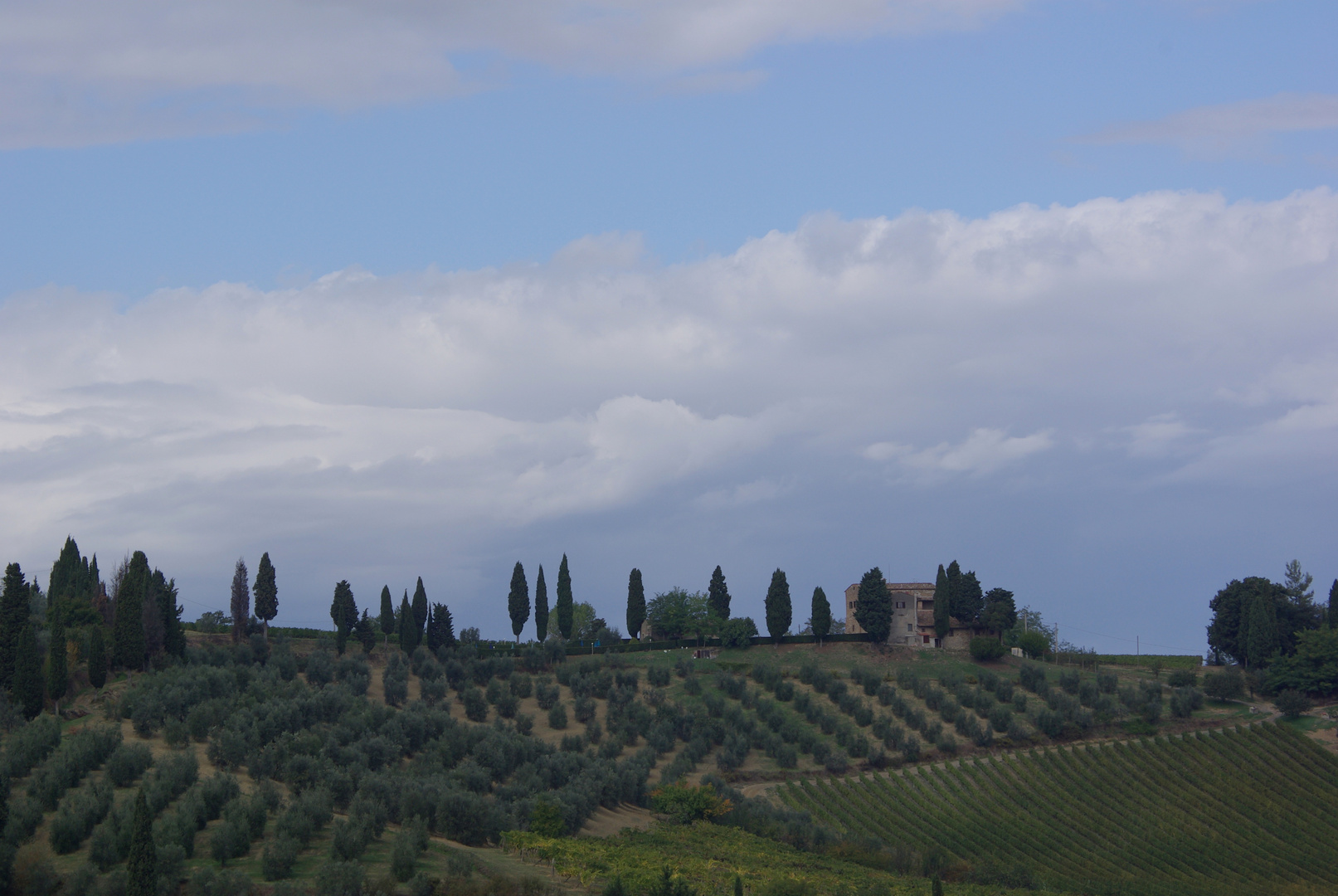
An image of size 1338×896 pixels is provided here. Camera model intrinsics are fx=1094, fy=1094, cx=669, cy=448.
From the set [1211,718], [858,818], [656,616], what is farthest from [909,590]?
[858,818]

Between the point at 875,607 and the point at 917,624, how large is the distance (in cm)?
804

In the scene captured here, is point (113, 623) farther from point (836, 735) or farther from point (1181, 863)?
point (1181, 863)

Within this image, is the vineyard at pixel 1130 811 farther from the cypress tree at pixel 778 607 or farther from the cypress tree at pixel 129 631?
the cypress tree at pixel 129 631

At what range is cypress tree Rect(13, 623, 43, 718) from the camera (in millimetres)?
59125

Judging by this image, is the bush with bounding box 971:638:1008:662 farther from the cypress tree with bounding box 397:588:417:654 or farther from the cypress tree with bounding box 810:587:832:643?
the cypress tree with bounding box 397:588:417:654

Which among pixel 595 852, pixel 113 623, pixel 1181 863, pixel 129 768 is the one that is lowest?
pixel 1181 863

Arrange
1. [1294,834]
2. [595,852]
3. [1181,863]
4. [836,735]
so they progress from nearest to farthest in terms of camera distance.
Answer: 1. [595,852]
2. [1181,863]
3. [1294,834]
4. [836,735]

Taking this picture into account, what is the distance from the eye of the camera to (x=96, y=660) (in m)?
65.7

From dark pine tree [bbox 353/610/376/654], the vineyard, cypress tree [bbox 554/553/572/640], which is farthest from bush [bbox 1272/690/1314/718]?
dark pine tree [bbox 353/610/376/654]

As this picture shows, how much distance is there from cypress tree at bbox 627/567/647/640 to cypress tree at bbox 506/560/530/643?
990 centimetres

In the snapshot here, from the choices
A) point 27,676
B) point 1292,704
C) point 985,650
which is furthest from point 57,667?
point 1292,704

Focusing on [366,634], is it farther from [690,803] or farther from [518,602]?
[690,803]

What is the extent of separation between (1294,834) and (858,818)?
25.1 m

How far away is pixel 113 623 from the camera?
72875mm
